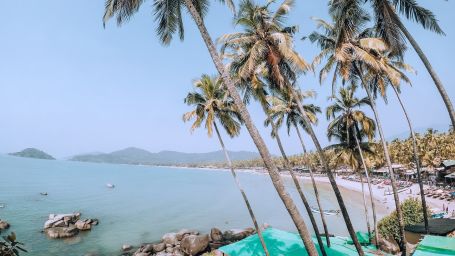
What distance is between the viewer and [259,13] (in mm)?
14719

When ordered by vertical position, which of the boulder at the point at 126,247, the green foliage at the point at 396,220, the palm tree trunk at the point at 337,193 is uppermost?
the palm tree trunk at the point at 337,193

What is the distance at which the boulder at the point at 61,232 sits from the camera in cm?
3578

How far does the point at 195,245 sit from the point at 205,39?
23.9 m

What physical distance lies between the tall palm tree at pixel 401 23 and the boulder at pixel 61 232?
124ft

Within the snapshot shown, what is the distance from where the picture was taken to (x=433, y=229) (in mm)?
19688

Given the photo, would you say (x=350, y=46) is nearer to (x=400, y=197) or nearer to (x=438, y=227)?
(x=438, y=227)

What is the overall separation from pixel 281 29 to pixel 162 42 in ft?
19.6

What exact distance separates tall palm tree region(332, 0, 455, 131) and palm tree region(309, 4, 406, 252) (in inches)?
33.5

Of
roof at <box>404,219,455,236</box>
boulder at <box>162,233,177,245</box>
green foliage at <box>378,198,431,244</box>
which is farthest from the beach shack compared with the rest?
boulder at <box>162,233,177,245</box>

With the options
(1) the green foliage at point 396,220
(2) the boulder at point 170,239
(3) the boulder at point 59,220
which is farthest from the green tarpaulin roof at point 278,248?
(3) the boulder at point 59,220

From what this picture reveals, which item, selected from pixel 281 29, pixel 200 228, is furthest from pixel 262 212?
pixel 281 29

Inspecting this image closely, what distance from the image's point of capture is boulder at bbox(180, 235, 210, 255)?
28.5 meters

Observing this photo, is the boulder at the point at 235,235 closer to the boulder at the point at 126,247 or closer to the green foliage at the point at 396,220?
the boulder at the point at 126,247

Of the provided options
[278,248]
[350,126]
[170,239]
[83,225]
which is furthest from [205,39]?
[83,225]
